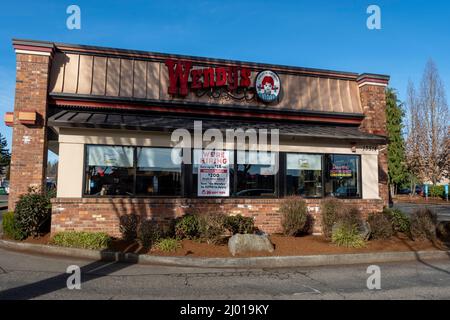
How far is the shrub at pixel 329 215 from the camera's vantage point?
11383 mm

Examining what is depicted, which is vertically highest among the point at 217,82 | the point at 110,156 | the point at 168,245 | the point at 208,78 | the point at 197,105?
the point at 208,78

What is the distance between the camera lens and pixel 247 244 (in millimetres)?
9719

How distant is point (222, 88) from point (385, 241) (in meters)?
7.31

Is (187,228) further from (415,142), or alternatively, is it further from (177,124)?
(415,142)

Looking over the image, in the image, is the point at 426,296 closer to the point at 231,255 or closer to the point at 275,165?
the point at 231,255

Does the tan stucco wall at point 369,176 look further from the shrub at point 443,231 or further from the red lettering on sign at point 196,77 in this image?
the red lettering on sign at point 196,77

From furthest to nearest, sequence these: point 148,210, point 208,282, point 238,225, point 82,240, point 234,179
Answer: point 234,179, point 148,210, point 238,225, point 82,240, point 208,282

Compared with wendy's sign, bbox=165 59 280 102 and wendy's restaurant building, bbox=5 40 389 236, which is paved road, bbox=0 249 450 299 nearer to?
wendy's restaurant building, bbox=5 40 389 236

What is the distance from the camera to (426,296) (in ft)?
21.6

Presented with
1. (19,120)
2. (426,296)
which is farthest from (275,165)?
(19,120)

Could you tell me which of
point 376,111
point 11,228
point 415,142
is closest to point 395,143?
point 415,142

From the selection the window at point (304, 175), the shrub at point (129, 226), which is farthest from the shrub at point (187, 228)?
the window at point (304, 175)

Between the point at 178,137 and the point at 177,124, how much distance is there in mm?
410

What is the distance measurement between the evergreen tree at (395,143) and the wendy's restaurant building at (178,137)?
30.4 meters
